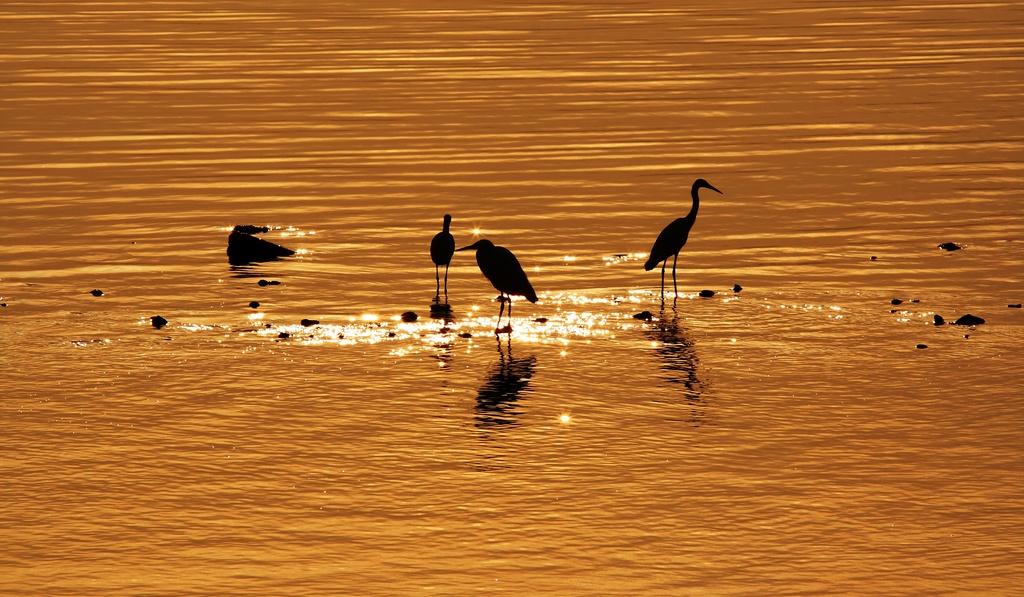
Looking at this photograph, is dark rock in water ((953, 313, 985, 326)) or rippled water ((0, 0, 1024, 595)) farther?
dark rock in water ((953, 313, 985, 326))

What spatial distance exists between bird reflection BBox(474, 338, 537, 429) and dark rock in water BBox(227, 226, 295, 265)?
7.31 meters

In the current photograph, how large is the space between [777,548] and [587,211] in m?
19.0

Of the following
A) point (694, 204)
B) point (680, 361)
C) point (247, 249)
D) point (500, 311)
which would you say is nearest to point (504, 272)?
point (500, 311)

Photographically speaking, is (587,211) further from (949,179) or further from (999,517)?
(999,517)

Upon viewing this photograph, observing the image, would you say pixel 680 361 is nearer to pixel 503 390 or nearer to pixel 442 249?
pixel 503 390

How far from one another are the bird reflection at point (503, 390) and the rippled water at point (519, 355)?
7 cm

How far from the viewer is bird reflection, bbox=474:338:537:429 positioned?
16688 mm

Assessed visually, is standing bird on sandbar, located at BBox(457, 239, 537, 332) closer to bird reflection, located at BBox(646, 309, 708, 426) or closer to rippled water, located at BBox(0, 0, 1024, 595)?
rippled water, located at BBox(0, 0, 1024, 595)

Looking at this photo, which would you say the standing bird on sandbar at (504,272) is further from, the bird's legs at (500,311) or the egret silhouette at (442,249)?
the egret silhouette at (442,249)

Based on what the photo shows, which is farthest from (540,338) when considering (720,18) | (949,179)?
(720,18)

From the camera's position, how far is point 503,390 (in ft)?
59.0

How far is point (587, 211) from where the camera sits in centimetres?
3125

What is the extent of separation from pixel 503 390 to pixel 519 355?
1868mm

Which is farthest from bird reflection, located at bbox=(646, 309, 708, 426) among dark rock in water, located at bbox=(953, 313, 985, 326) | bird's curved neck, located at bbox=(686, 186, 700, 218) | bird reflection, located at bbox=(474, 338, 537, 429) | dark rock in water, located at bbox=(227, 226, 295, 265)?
dark rock in water, located at bbox=(227, 226, 295, 265)
